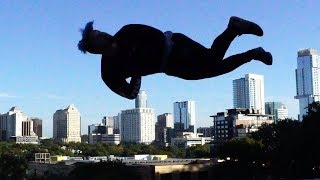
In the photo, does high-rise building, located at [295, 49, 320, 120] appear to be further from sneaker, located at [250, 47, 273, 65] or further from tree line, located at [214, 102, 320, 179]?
sneaker, located at [250, 47, 273, 65]

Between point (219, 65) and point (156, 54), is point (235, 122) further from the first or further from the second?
point (156, 54)

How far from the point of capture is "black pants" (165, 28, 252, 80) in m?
3.55

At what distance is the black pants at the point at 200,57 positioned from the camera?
3.55 meters

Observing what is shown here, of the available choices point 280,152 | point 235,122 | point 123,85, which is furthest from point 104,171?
point 235,122

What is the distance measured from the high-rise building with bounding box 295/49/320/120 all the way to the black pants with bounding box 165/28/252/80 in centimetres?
19363

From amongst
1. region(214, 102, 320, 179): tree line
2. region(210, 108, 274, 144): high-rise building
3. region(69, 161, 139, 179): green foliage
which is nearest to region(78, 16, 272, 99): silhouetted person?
region(214, 102, 320, 179): tree line

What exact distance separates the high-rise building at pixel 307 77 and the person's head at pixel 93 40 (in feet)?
637

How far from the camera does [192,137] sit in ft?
633

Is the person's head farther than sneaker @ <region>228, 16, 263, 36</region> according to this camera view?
No

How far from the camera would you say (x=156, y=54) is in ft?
11.5

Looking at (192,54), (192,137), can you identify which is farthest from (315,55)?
(192,54)

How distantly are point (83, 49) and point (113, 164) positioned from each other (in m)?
50.8

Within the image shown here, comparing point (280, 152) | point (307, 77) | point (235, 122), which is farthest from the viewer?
point (307, 77)

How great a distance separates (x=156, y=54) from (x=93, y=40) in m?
0.43
